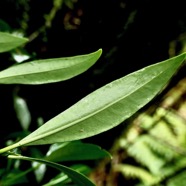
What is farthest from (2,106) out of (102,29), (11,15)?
(102,29)

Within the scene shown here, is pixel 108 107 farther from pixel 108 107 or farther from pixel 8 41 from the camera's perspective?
pixel 8 41

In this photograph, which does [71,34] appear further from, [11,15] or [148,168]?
[148,168]

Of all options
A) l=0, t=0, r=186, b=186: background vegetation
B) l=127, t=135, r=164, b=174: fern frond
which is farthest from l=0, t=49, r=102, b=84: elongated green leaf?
l=127, t=135, r=164, b=174: fern frond

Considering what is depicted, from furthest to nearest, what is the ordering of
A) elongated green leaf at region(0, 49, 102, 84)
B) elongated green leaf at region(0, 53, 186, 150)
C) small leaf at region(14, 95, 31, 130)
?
small leaf at region(14, 95, 31, 130) → elongated green leaf at region(0, 49, 102, 84) → elongated green leaf at region(0, 53, 186, 150)

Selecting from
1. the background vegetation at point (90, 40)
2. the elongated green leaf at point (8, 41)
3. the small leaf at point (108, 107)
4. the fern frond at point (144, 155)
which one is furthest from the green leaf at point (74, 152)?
the fern frond at point (144, 155)

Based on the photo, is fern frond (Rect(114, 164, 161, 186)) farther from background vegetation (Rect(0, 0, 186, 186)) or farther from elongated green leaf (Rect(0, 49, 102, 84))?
elongated green leaf (Rect(0, 49, 102, 84))

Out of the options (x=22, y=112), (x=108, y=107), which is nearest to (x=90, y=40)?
(x=22, y=112)

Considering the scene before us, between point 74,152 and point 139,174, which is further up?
point 74,152
